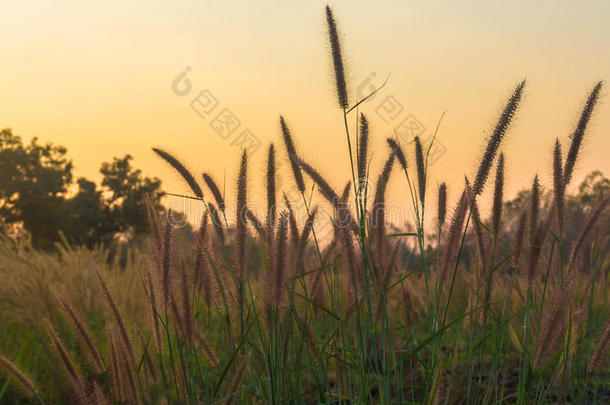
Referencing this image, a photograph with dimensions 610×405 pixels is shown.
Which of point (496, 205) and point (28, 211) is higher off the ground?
point (28, 211)

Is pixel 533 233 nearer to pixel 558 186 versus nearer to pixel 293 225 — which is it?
pixel 558 186

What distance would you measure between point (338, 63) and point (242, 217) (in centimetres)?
71

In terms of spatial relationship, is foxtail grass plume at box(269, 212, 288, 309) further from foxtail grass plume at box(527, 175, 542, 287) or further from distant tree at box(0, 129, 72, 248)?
distant tree at box(0, 129, 72, 248)

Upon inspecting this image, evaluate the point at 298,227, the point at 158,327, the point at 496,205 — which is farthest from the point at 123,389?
the point at 496,205

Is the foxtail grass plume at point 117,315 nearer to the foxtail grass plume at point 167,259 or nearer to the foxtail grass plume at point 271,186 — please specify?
the foxtail grass plume at point 167,259

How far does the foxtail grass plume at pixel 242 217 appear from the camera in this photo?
2174 millimetres

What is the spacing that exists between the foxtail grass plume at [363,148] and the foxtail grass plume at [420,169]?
0.90 ft

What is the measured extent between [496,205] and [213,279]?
3.80ft

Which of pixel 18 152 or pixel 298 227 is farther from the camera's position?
pixel 18 152

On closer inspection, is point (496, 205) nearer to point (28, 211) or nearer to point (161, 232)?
point (161, 232)

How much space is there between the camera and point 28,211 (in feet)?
131

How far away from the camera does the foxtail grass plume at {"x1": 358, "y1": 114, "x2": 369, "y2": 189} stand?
223 centimetres

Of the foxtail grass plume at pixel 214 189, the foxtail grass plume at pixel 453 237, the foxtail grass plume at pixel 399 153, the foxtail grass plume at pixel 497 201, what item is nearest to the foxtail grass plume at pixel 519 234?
the foxtail grass plume at pixel 497 201

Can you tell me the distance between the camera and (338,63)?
2.34m
